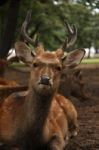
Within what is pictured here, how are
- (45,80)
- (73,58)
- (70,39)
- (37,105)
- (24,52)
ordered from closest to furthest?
(45,80), (37,105), (24,52), (73,58), (70,39)

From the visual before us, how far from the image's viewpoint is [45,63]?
22.4ft

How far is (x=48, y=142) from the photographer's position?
7520 mm

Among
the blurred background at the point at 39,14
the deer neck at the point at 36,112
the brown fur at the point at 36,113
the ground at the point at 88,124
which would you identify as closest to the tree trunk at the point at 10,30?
the blurred background at the point at 39,14

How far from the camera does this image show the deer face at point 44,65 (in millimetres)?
6684

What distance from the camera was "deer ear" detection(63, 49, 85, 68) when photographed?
24.9 ft

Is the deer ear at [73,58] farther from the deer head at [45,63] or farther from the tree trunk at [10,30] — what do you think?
the tree trunk at [10,30]

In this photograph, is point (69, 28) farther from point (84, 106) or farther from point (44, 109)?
point (84, 106)

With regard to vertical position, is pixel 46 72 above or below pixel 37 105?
above

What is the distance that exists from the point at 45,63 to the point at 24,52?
31.3 inches

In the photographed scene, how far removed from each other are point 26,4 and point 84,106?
17341 millimetres

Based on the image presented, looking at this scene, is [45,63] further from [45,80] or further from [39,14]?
[39,14]

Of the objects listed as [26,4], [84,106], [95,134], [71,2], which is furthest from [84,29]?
[95,134]

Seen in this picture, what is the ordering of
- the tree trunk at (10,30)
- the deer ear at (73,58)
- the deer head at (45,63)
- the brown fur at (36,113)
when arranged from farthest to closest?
1. the tree trunk at (10,30)
2. the deer ear at (73,58)
3. the brown fur at (36,113)
4. the deer head at (45,63)

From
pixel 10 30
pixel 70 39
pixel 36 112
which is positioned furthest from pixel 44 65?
pixel 10 30
